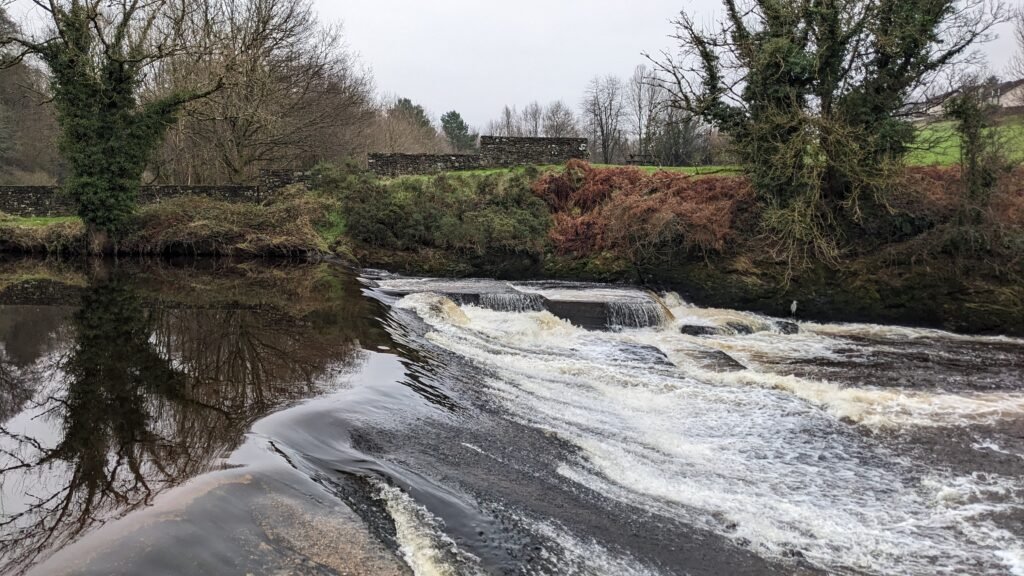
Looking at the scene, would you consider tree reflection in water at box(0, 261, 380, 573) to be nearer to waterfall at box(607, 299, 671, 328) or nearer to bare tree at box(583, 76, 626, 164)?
waterfall at box(607, 299, 671, 328)

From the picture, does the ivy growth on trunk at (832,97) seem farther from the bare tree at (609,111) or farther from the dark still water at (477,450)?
the bare tree at (609,111)

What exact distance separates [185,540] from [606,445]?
160 inches

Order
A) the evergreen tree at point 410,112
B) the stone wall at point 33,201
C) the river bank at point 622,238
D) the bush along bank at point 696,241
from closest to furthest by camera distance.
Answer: the bush along bank at point 696,241 < the river bank at point 622,238 < the stone wall at point 33,201 < the evergreen tree at point 410,112

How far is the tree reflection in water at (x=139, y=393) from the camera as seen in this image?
3.99m

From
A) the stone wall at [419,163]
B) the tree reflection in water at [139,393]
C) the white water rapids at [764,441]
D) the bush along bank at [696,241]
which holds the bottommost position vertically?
the white water rapids at [764,441]

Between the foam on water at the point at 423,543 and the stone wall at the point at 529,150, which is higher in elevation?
the stone wall at the point at 529,150

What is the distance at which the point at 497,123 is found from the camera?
8169 cm

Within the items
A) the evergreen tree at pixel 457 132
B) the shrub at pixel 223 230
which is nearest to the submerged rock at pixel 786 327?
the shrub at pixel 223 230

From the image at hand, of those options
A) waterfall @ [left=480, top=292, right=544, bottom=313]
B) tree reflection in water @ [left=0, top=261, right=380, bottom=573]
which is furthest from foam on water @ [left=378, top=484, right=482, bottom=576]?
waterfall @ [left=480, top=292, right=544, bottom=313]

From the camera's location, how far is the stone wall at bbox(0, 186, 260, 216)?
22.4m

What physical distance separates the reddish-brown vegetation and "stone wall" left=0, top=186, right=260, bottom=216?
37.5 feet

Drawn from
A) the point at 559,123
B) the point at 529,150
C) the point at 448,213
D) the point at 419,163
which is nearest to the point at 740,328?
the point at 448,213

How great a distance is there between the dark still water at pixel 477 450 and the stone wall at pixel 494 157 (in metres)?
14.1

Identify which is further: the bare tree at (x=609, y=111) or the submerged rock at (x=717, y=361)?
the bare tree at (x=609, y=111)
